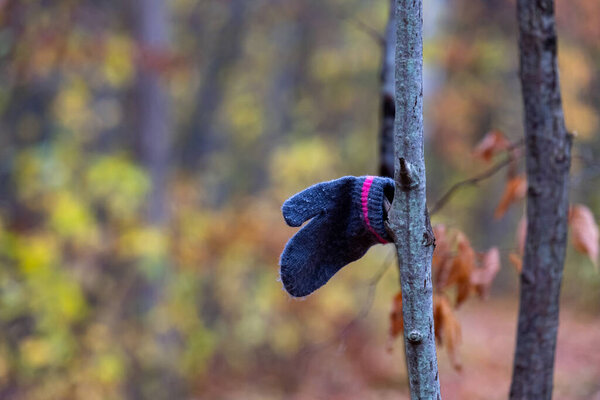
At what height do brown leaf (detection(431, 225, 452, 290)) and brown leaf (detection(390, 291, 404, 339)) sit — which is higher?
brown leaf (detection(431, 225, 452, 290))

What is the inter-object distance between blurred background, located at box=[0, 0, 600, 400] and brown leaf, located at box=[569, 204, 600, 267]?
349mm

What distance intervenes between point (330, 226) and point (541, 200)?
74 centimetres

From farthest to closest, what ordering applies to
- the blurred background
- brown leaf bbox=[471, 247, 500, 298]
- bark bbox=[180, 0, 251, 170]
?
bark bbox=[180, 0, 251, 170], the blurred background, brown leaf bbox=[471, 247, 500, 298]

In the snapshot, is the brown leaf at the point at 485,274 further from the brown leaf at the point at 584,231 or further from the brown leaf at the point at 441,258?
the brown leaf at the point at 584,231

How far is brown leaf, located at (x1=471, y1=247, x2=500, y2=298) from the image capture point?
1.85 metres

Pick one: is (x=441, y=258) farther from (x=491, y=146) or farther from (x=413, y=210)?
(x=413, y=210)

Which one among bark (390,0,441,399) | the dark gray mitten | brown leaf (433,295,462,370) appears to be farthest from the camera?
brown leaf (433,295,462,370)

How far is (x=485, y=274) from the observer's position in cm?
188

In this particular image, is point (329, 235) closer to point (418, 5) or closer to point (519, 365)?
point (418, 5)

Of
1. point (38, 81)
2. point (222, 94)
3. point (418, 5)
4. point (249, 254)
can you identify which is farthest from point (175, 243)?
point (418, 5)

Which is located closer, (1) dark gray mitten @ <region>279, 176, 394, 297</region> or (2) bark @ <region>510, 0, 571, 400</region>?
(1) dark gray mitten @ <region>279, 176, 394, 297</region>

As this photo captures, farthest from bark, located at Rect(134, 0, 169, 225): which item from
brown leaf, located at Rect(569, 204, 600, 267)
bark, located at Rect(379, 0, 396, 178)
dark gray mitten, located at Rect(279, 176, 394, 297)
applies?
dark gray mitten, located at Rect(279, 176, 394, 297)

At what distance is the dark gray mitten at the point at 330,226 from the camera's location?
1324mm

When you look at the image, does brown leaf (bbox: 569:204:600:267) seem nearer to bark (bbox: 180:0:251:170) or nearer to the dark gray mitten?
the dark gray mitten
